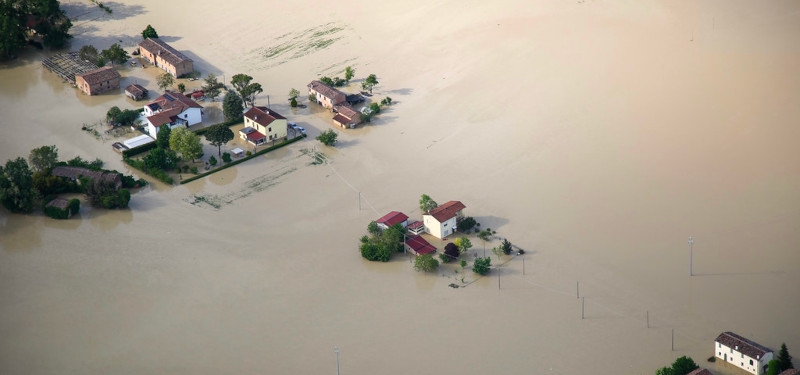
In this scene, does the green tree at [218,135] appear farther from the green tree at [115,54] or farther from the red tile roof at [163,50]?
the green tree at [115,54]

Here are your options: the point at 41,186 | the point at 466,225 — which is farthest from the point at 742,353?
the point at 41,186

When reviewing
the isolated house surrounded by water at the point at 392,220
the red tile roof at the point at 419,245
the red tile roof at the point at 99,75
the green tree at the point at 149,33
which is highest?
the green tree at the point at 149,33

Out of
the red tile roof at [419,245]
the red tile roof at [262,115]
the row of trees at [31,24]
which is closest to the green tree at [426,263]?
the red tile roof at [419,245]

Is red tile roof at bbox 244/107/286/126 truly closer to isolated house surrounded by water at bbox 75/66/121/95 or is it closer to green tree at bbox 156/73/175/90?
green tree at bbox 156/73/175/90

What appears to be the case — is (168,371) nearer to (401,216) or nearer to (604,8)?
(401,216)

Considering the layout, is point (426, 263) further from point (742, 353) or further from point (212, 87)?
point (212, 87)

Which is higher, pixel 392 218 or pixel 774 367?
pixel 392 218
